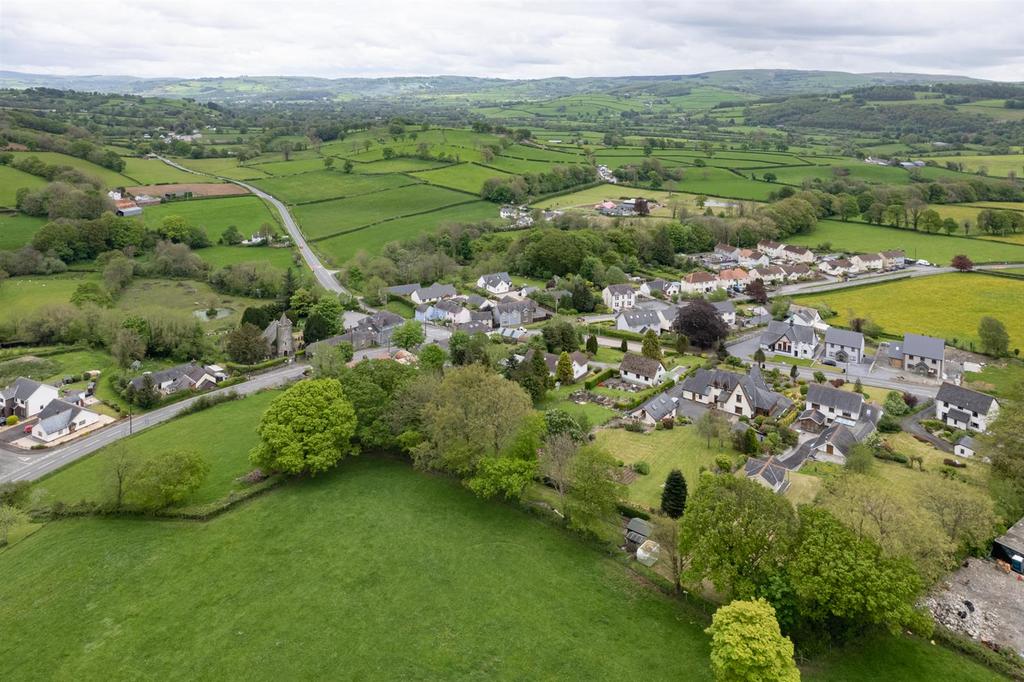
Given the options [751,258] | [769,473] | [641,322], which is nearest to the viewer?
[769,473]

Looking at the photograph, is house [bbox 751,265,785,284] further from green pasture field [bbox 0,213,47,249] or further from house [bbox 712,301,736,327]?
green pasture field [bbox 0,213,47,249]

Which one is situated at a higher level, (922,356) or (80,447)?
(922,356)

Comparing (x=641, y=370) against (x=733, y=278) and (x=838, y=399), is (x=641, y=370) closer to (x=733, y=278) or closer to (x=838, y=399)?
(x=838, y=399)

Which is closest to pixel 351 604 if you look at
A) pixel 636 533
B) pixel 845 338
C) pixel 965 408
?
pixel 636 533

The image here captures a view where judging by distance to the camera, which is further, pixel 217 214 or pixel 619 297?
pixel 217 214

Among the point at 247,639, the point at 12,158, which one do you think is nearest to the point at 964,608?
the point at 247,639

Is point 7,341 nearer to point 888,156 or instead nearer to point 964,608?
point 964,608

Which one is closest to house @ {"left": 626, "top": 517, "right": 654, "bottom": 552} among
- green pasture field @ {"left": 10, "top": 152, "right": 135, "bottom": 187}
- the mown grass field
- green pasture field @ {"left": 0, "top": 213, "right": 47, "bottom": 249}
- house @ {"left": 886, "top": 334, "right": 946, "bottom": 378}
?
the mown grass field
